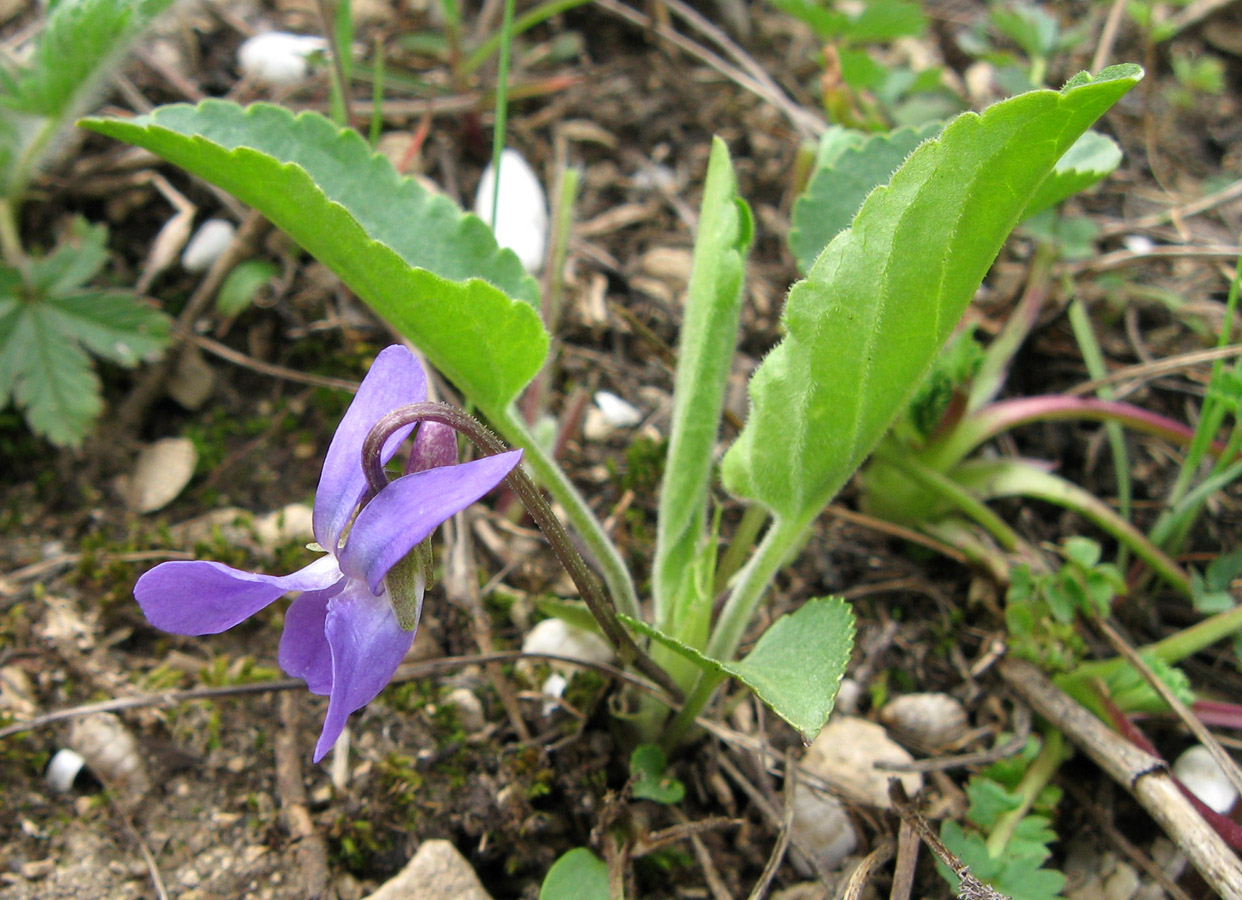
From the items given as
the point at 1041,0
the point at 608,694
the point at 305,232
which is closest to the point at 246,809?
the point at 608,694

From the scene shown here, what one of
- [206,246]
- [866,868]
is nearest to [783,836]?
[866,868]

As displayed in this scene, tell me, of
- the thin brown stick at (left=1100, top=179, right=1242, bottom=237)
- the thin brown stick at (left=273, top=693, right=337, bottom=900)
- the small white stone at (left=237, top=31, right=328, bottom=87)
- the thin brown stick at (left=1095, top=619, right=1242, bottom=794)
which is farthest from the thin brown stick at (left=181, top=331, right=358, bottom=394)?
the thin brown stick at (left=1100, top=179, right=1242, bottom=237)

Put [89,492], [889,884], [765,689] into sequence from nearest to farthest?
[765,689] → [889,884] → [89,492]

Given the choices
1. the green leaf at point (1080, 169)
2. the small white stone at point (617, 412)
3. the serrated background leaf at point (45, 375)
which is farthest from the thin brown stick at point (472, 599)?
the green leaf at point (1080, 169)

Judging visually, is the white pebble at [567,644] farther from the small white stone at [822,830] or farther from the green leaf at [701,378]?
the small white stone at [822,830]

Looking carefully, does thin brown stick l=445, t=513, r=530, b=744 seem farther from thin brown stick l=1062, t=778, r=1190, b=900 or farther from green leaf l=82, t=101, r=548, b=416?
thin brown stick l=1062, t=778, r=1190, b=900

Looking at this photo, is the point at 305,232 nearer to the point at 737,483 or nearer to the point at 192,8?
the point at 737,483
